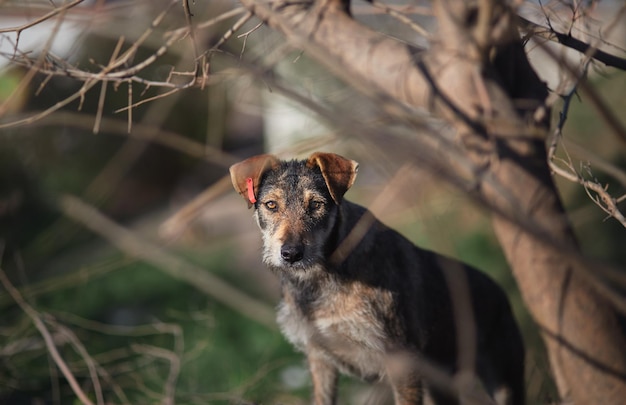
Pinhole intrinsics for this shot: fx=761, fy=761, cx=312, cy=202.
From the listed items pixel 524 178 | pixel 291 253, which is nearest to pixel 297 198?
pixel 291 253

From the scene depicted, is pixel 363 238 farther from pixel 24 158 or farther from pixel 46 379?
pixel 24 158

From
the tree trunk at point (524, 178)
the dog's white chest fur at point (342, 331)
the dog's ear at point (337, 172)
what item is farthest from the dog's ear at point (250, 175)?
the tree trunk at point (524, 178)

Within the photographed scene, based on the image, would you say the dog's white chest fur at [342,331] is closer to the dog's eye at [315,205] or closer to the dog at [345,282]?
the dog at [345,282]

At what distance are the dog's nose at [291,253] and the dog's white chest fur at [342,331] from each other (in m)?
0.53

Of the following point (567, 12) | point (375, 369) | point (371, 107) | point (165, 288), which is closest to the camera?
point (371, 107)

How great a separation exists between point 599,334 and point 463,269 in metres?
1.34

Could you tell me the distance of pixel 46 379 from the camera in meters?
6.27

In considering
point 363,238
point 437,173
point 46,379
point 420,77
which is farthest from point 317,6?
point 46,379

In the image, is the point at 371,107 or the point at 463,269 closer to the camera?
the point at 371,107

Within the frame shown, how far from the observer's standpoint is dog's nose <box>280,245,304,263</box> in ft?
13.1

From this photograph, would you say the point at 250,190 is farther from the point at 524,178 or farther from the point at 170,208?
the point at 170,208

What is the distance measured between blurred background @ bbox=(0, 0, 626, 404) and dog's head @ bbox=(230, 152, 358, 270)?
161mm

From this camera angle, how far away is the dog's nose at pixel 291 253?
3994 millimetres

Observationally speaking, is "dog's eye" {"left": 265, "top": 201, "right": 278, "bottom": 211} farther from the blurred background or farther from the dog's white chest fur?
the dog's white chest fur
